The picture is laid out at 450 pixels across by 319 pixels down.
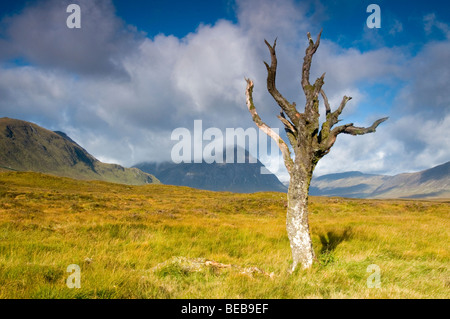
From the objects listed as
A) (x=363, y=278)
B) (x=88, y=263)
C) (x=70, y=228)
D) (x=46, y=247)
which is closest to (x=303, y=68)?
(x=363, y=278)

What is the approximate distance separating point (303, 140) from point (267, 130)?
1.40 meters

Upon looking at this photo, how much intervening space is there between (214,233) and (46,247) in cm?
717

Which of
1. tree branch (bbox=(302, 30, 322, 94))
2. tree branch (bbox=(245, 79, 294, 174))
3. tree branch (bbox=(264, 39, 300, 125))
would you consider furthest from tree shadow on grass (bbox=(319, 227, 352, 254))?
tree branch (bbox=(302, 30, 322, 94))

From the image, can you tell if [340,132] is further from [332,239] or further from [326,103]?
[332,239]

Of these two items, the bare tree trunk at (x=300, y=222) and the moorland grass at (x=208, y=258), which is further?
the bare tree trunk at (x=300, y=222)

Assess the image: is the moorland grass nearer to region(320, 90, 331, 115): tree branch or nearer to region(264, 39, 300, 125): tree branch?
region(264, 39, 300, 125): tree branch

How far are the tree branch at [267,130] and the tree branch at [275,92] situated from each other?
79 centimetres

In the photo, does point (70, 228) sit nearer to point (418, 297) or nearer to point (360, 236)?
point (418, 297)

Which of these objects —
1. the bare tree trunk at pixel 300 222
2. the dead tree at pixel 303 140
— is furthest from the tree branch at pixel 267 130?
the bare tree trunk at pixel 300 222

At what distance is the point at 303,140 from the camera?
7.42 metres

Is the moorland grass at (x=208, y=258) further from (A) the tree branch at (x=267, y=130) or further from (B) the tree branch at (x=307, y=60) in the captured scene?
(B) the tree branch at (x=307, y=60)

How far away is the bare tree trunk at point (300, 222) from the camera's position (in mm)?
7094

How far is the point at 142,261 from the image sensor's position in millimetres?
7531
